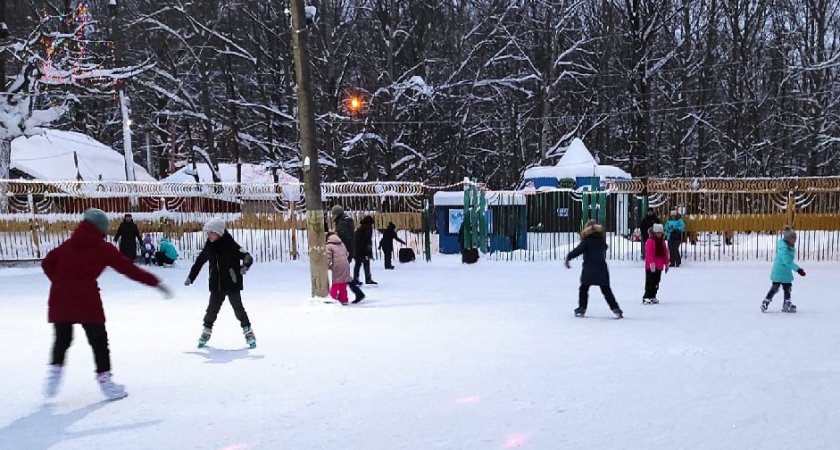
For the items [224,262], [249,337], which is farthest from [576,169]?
[224,262]

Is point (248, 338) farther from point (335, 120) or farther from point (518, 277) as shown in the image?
point (335, 120)

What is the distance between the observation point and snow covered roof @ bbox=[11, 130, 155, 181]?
99.6 ft

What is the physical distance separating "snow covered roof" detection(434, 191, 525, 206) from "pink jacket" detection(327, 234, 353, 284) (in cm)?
932

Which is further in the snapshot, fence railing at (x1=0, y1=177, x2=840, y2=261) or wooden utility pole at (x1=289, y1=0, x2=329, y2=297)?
fence railing at (x1=0, y1=177, x2=840, y2=261)

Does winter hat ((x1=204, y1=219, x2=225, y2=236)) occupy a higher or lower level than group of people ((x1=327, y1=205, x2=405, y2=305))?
higher

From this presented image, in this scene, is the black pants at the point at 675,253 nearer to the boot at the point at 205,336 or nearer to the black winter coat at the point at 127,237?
the boot at the point at 205,336

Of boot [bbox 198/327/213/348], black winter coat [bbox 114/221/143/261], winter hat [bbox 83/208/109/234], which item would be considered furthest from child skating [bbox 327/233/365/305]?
black winter coat [bbox 114/221/143/261]

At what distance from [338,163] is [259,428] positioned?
2437 centimetres

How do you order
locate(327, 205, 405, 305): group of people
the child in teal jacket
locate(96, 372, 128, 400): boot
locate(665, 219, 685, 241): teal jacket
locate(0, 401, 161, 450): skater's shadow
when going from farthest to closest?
locate(665, 219, 685, 241): teal jacket < locate(327, 205, 405, 305): group of people < the child in teal jacket < locate(96, 372, 128, 400): boot < locate(0, 401, 161, 450): skater's shadow

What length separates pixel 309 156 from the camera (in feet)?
37.4

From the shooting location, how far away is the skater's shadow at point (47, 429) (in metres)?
4.63

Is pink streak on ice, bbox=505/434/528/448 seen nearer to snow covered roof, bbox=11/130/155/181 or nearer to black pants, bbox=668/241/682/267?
black pants, bbox=668/241/682/267

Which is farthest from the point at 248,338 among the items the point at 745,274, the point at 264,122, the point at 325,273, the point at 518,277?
the point at 264,122

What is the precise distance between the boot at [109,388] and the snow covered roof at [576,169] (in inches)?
897
